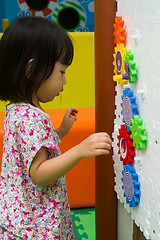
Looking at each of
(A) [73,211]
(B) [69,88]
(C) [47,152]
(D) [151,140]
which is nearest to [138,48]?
(D) [151,140]

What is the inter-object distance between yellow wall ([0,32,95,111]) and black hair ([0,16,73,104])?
844 millimetres

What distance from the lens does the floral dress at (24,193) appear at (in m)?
0.73

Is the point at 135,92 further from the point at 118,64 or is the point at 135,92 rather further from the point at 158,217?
the point at 158,217

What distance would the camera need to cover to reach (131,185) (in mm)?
728

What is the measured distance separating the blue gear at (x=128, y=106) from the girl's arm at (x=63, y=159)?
67 millimetres

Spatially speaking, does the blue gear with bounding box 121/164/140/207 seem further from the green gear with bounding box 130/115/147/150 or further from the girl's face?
the girl's face

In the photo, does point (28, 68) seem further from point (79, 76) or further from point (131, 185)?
point (79, 76)

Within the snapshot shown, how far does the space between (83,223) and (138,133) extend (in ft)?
2.35

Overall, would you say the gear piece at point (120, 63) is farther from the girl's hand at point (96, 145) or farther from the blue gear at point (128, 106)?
the girl's hand at point (96, 145)

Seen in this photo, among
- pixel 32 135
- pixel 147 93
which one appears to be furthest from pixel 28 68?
pixel 147 93

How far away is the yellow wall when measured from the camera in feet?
5.24

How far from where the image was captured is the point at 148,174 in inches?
26.0

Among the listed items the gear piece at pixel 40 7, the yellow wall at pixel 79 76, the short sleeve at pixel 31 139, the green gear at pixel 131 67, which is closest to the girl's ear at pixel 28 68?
the short sleeve at pixel 31 139

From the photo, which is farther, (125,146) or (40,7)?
(40,7)
